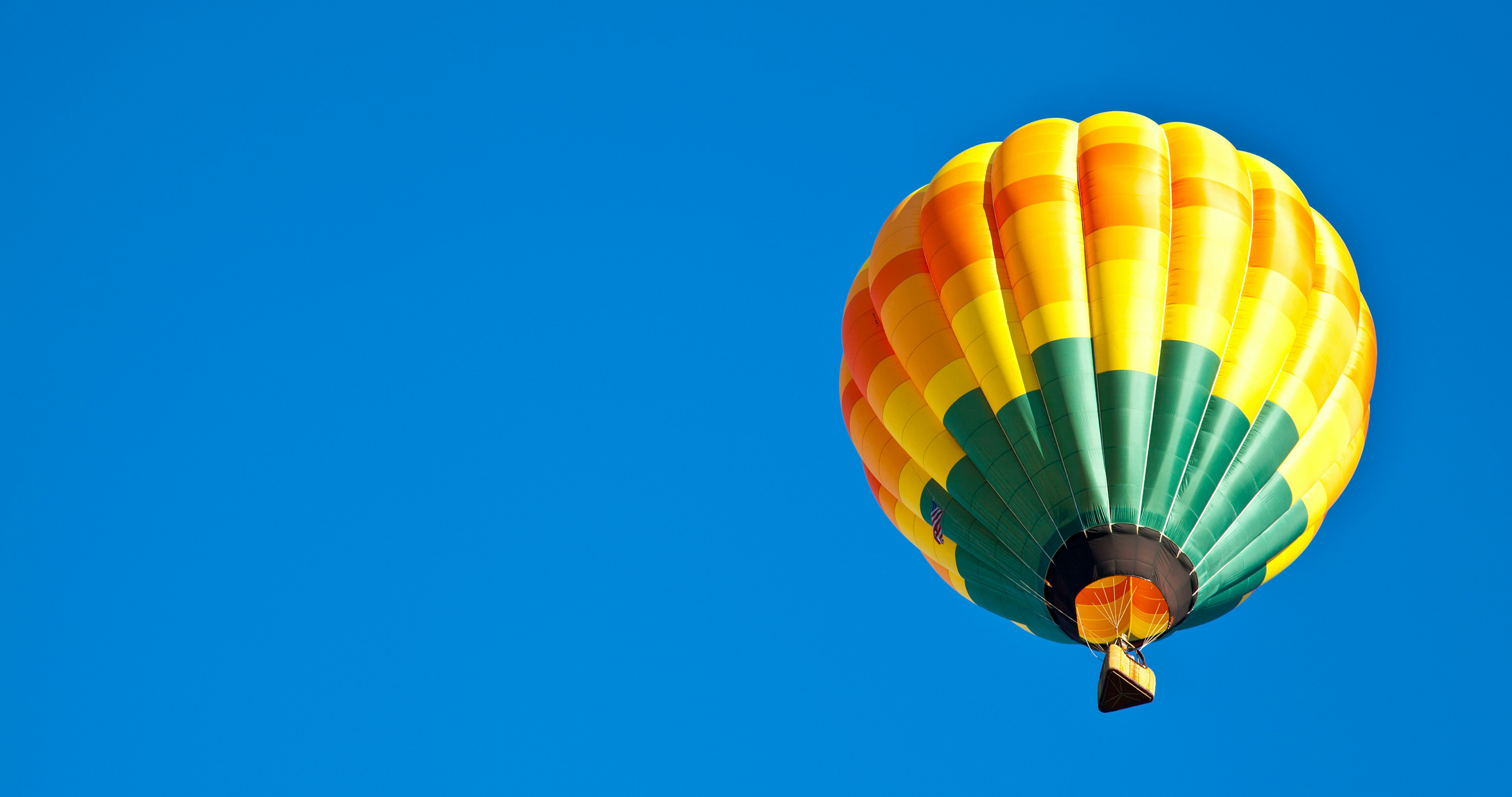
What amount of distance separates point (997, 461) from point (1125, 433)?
1.41 metres

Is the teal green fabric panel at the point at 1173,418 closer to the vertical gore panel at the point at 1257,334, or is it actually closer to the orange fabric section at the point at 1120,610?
the vertical gore panel at the point at 1257,334

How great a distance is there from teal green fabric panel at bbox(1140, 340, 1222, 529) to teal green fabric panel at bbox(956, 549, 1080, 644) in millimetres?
1822

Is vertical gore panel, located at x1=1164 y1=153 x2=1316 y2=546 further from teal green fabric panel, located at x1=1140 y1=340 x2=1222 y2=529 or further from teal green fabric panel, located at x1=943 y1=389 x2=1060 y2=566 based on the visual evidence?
teal green fabric panel, located at x1=943 y1=389 x2=1060 y2=566

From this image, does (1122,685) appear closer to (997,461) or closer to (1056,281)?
(997,461)

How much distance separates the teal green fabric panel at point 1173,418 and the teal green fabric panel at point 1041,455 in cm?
78

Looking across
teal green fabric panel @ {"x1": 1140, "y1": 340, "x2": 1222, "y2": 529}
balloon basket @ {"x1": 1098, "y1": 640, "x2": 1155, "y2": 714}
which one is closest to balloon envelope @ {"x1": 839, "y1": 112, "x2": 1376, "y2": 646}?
teal green fabric panel @ {"x1": 1140, "y1": 340, "x2": 1222, "y2": 529}

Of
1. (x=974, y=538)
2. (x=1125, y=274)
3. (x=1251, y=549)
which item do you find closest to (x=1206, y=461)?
(x=1251, y=549)

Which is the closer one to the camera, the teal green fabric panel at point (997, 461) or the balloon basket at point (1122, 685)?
the balloon basket at point (1122, 685)

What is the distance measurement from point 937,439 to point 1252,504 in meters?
3.60

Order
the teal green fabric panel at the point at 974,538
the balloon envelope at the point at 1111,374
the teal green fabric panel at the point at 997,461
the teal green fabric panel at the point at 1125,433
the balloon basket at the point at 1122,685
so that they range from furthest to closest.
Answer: the teal green fabric panel at the point at 974,538 < the teal green fabric panel at the point at 997,461 < the balloon envelope at the point at 1111,374 < the teal green fabric panel at the point at 1125,433 < the balloon basket at the point at 1122,685

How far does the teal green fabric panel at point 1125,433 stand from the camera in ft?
44.5

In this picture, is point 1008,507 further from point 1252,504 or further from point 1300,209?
point 1300,209

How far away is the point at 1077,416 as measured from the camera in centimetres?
1388

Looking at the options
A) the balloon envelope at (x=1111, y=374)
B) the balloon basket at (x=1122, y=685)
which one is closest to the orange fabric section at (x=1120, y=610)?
the balloon envelope at (x=1111, y=374)
